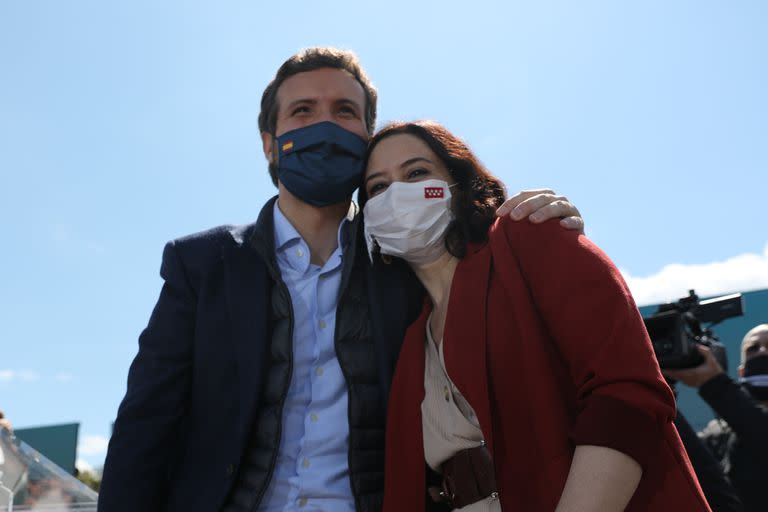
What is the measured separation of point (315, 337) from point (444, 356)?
0.61 meters

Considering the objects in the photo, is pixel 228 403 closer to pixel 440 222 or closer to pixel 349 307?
pixel 349 307

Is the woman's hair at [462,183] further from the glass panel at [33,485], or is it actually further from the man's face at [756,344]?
the man's face at [756,344]

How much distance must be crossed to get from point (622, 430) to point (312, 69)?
215 cm

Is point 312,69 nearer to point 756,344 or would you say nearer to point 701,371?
point 701,371

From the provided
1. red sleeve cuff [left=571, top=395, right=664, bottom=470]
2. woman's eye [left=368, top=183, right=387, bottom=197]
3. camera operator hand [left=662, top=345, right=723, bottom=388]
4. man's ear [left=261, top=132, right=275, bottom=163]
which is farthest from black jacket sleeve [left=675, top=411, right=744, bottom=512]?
man's ear [left=261, top=132, right=275, bottom=163]

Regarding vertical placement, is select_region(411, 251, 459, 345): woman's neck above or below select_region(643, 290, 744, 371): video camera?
above

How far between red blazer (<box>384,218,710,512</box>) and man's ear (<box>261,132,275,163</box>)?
1.35 m

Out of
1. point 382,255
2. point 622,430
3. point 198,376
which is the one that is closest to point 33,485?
point 198,376

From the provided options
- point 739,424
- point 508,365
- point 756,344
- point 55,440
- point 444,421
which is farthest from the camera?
point 55,440

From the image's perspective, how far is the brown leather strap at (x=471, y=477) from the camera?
7.23 feet

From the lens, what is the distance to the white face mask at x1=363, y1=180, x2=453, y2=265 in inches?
107

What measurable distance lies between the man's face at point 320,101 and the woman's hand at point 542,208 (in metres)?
1.07

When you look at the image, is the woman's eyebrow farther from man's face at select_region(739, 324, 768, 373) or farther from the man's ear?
man's face at select_region(739, 324, 768, 373)

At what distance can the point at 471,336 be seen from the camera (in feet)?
7.34
